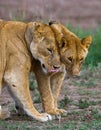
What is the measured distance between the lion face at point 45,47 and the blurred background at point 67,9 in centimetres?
838

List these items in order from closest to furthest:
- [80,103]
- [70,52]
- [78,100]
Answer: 1. [70,52]
2. [80,103]
3. [78,100]

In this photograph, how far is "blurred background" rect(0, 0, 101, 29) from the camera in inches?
662

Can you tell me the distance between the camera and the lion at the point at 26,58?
7406mm

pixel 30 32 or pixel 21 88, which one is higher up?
pixel 30 32

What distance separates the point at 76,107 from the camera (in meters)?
8.41

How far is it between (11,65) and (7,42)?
25cm

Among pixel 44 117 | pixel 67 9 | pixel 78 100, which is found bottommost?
pixel 44 117

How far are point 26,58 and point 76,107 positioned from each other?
47.7 inches

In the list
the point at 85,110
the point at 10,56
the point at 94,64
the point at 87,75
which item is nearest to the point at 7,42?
the point at 10,56

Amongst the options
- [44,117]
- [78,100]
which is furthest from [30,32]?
[78,100]

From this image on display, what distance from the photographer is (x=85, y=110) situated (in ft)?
26.9

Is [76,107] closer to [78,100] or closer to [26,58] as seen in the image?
[78,100]

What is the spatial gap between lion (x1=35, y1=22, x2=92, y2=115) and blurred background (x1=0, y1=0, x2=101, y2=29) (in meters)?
8.30

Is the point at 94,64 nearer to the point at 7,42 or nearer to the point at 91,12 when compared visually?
the point at 7,42
